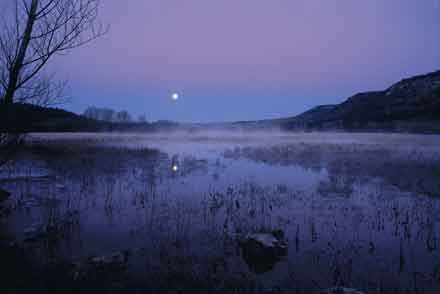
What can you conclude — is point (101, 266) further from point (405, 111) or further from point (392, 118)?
point (405, 111)

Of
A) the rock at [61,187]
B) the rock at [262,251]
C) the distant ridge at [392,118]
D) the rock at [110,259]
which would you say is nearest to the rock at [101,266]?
the rock at [110,259]

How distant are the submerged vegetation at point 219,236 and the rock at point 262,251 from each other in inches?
0.9

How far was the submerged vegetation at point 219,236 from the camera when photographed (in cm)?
407

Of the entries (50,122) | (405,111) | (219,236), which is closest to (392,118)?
(405,111)

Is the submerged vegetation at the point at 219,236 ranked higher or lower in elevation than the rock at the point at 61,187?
lower

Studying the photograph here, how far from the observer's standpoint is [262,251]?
496 centimetres

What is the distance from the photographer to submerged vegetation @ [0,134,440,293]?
4.07 meters

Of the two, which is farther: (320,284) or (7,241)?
(7,241)

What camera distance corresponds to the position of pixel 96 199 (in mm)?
8898

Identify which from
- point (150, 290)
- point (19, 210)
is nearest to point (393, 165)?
point (150, 290)

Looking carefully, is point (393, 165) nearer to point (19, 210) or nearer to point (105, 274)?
point (105, 274)

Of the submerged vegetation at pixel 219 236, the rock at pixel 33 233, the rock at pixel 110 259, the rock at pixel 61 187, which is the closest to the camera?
the submerged vegetation at pixel 219 236

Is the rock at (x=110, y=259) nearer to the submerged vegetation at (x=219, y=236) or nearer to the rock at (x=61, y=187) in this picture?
the submerged vegetation at (x=219, y=236)

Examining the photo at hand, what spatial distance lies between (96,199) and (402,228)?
35.6ft
